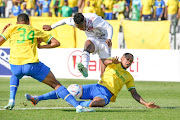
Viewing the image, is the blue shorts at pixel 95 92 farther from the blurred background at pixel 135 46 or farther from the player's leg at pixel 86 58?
the blurred background at pixel 135 46

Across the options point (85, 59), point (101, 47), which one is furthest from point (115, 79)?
point (101, 47)

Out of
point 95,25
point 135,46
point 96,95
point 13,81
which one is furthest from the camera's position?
point 135,46

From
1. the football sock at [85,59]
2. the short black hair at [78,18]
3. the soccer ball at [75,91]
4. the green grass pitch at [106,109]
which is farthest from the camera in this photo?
the football sock at [85,59]

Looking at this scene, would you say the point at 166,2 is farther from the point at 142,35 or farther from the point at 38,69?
the point at 38,69

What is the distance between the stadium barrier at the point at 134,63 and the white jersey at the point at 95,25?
17.8 ft

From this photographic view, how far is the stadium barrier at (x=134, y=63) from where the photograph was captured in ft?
53.8

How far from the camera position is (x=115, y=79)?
9.02 metres

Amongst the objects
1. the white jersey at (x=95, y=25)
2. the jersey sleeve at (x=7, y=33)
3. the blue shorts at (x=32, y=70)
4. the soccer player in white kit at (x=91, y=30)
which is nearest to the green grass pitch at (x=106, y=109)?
the blue shorts at (x=32, y=70)

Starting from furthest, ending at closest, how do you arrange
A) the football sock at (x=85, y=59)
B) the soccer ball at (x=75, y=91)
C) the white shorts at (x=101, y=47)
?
the white shorts at (x=101, y=47) < the football sock at (x=85, y=59) < the soccer ball at (x=75, y=91)

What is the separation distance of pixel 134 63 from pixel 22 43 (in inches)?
346

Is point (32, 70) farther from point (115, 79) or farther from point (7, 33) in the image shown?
point (115, 79)

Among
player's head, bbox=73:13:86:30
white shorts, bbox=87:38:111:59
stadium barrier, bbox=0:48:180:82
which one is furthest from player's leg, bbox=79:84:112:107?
stadium barrier, bbox=0:48:180:82

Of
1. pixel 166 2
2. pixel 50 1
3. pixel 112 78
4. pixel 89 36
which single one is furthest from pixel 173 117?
pixel 50 1

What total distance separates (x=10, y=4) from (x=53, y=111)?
1842 centimetres
